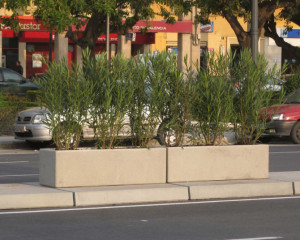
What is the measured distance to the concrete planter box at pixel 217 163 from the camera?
36.8 feet

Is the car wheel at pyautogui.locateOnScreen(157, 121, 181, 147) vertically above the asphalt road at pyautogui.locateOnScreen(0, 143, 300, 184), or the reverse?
the car wheel at pyautogui.locateOnScreen(157, 121, 181, 147)

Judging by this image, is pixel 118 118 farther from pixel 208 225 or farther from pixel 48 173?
pixel 208 225

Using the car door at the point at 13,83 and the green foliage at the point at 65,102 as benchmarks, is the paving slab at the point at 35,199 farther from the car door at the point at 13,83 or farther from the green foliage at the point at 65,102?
the car door at the point at 13,83

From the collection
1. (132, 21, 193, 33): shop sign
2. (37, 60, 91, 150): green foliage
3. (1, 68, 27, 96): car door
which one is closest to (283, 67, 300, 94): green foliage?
(1, 68, 27, 96): car door

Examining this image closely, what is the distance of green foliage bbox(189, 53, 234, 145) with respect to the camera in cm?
1154

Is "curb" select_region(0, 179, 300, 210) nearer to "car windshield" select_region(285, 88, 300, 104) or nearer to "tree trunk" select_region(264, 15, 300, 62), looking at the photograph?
"car windshield" select_region(285, 88, 300, 104)

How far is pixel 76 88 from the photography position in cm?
1079

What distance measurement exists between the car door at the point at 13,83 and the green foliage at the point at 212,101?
16.9 metres

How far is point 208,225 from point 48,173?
9.57 feet

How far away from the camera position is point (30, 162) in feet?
53.2

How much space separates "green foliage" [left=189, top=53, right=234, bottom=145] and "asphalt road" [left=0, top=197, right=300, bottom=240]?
4.94 ft

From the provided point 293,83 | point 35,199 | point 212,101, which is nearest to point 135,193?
point 35,199

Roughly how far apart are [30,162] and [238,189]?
→ 643 centimetres

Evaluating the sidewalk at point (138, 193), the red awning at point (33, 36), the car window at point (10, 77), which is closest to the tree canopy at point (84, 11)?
the car window at point (10, 77)
